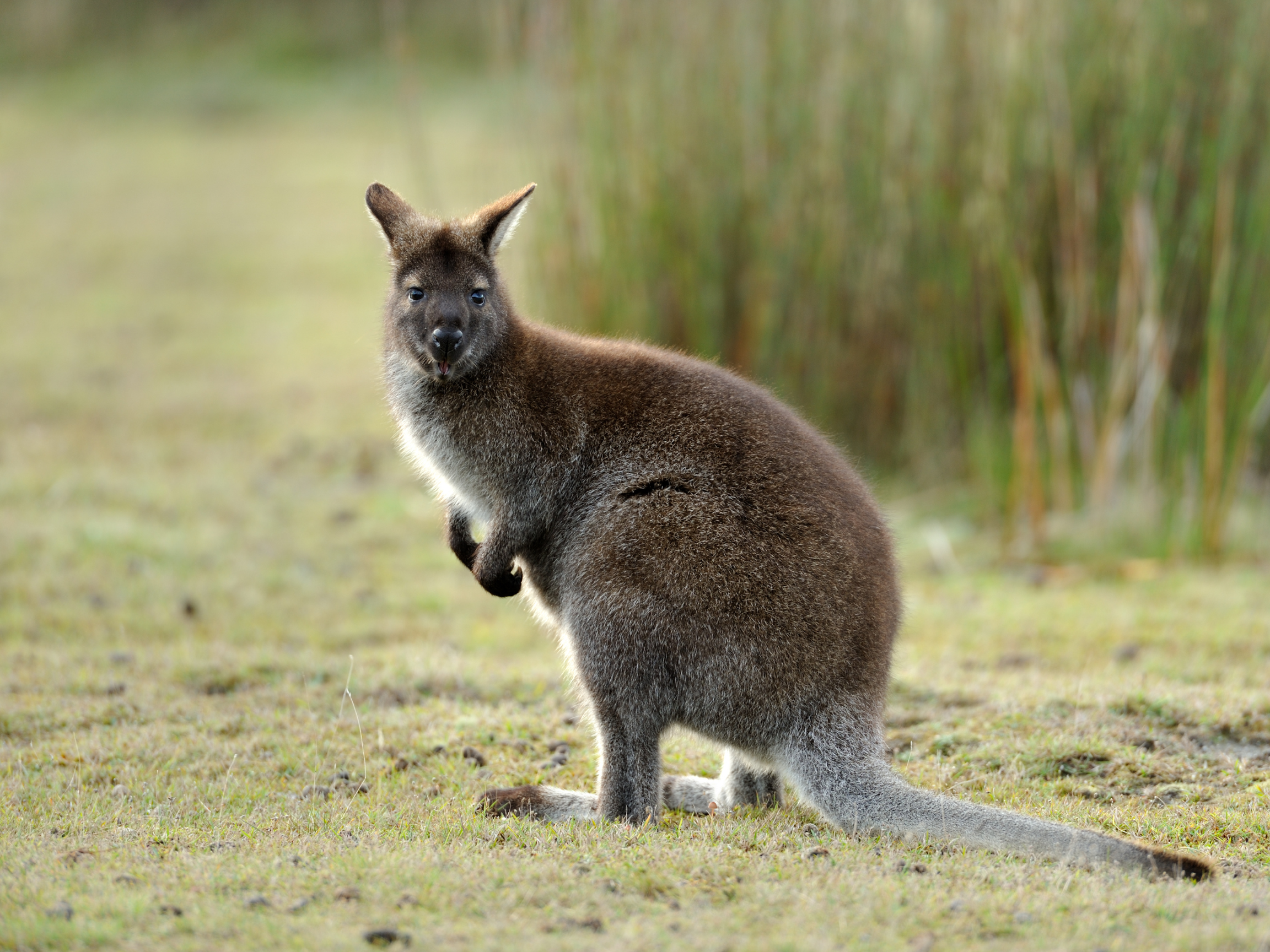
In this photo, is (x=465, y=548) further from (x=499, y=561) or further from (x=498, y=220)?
(x=498, y=220)

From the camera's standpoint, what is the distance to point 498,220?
4.68m

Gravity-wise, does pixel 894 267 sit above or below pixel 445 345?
above

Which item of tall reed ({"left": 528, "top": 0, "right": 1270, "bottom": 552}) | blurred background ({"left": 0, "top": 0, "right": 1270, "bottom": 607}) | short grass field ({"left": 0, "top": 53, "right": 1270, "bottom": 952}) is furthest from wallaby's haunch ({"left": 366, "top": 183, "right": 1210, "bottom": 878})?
tall reed ({"left": 528, "top": 0, "right": 1270, "bottom": 552})

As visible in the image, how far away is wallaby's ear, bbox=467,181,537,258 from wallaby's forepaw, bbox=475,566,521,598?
1084mm

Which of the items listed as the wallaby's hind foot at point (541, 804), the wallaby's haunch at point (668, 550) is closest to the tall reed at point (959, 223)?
the wallaby's haunch at point (668, 550)

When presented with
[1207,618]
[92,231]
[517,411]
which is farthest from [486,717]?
[92,231]

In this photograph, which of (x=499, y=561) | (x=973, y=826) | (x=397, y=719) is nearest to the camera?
(x=973, y=826)

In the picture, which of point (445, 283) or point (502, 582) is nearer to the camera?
point (502, 582)

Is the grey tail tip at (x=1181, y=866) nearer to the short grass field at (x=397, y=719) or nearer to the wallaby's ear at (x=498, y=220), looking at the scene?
the short grass field at (x=397, y=719)

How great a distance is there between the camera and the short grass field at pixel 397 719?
328 centimetres

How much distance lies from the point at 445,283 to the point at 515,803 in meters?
1.67

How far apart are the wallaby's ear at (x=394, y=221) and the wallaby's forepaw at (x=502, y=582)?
3.76 feet

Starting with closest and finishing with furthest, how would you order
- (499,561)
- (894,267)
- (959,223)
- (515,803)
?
(515,803) → (499,561) → (959,223) → (894,267)

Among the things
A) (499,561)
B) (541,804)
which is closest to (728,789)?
(541,804)
